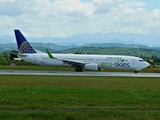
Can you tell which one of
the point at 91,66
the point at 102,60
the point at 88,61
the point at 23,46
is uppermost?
the point at 23,46

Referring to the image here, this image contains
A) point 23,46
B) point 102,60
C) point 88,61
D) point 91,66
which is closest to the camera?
point 91,66

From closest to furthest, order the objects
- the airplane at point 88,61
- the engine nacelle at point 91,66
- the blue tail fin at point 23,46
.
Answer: the engine nacelle at point 91,66, the airplane at point 88,61, the blue tail fin at point 23,46

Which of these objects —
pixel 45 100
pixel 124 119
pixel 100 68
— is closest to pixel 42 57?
pixel 100 68

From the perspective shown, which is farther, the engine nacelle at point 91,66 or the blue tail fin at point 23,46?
the blue tail fin at point 23,46

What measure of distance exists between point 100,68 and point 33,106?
44.7 meters

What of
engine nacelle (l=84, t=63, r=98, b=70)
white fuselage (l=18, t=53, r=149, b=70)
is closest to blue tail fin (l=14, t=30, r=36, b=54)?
white fuselage (l=18, t=53, r=149, b=70)

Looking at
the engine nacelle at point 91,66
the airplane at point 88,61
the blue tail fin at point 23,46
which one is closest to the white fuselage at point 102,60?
the airplane at point 88,61

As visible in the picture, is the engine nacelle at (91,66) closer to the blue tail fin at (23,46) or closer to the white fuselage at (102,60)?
the white fuselage at (102,60)

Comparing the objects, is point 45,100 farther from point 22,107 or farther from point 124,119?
point 124,119

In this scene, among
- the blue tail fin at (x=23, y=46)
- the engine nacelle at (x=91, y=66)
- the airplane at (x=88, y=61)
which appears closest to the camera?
the engine nacelle at (x=91, y=66)

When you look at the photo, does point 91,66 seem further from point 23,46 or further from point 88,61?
point 23,46

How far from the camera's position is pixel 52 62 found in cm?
5712

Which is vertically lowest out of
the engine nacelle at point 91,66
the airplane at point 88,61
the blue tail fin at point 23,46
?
the engine nacelle at point 91,66

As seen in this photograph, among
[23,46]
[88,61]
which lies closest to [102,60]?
[88,61]
